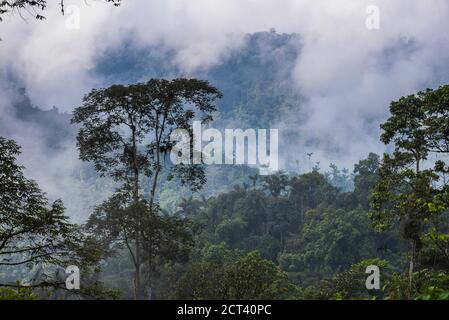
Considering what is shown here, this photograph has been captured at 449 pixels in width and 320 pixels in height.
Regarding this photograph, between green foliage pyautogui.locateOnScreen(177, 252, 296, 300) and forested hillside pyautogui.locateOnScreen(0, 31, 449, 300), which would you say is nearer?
forested hillside pyautogui.locateOnScreen(0, 31, 449, 300)

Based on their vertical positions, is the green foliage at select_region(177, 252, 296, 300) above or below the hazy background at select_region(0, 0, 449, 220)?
below

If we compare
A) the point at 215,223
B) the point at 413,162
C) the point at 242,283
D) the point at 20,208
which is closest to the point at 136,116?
the point at 242,283

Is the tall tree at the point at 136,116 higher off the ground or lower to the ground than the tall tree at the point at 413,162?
higher

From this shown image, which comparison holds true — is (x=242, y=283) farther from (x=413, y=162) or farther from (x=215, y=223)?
(x=215, y=223)

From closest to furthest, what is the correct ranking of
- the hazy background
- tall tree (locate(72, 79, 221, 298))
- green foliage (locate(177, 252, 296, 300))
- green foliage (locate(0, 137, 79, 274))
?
1. green foliage (locate(0, 137, 79, 274))
2. green foliage (locate(177, 252, 296, 300))
3. tall tree (locate(72, 79, 221, 298))
4. the hazy background

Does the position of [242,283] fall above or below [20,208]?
below

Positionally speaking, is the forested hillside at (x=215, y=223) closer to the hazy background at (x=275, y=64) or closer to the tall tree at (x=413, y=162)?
the tall tree at (x=413, y=162)

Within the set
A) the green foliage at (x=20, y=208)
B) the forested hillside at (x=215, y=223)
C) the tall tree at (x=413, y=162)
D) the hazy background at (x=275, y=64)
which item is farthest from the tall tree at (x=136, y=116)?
the hazy background at (x=275, y=64)

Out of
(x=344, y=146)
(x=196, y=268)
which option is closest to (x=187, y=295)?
(x=196, y=268)

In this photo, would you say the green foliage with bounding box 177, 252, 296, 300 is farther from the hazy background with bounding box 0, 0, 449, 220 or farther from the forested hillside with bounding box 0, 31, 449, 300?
the hazy background with bounding box 0, 0, 449, 220

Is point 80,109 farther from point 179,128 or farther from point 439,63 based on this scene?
point 439,63

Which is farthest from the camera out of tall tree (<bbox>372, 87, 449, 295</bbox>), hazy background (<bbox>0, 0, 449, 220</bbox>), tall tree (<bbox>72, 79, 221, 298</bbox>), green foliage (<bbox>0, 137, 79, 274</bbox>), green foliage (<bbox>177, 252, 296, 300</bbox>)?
hazy background (<bbox>0, 0, 449, 220</bbox>)

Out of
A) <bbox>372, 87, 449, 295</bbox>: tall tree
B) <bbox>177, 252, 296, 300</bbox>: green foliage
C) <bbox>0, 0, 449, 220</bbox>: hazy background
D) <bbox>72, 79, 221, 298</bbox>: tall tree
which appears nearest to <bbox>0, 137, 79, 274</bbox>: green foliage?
<bbox>177, 252, 296, 300</bbox>: green foliage

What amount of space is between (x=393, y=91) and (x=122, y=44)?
85715 millimetres
